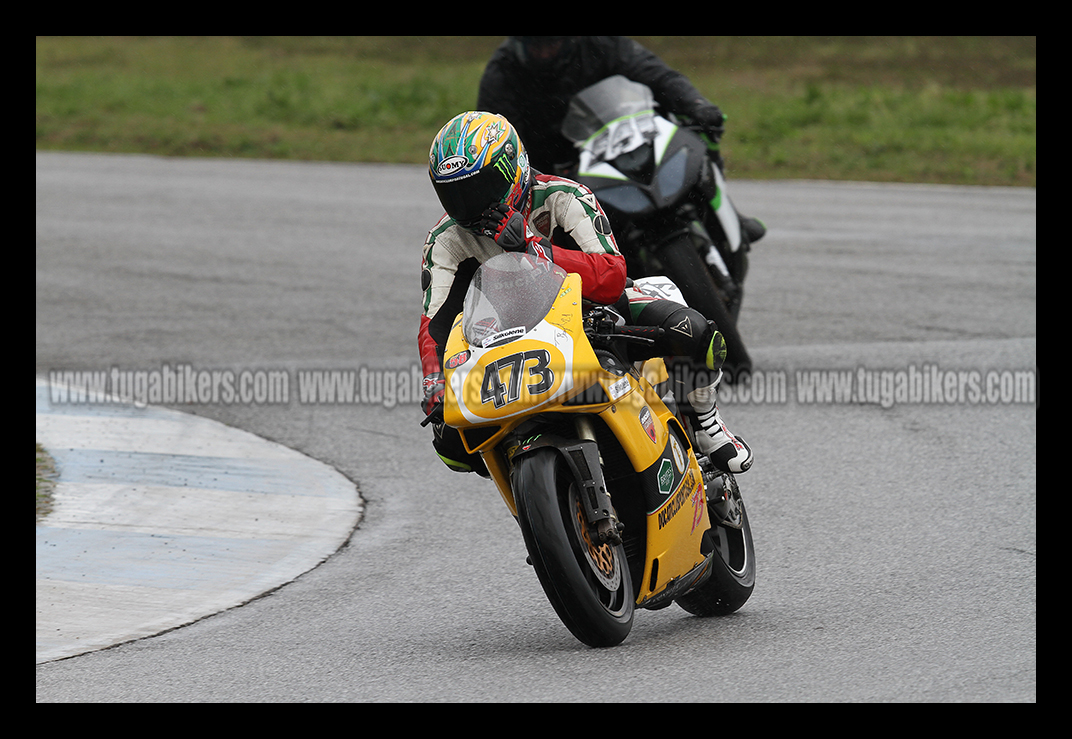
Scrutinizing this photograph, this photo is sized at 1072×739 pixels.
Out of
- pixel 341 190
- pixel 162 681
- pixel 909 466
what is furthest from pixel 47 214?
A: pixel 162 681

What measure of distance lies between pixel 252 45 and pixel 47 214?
3114 centimetres

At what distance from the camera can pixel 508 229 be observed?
464cm

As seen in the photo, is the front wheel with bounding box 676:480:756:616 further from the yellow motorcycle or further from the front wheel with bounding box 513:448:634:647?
the front wheel with bounding box 513:448:634:647

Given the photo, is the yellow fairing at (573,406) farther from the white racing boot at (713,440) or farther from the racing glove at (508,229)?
the white racing boot at (713,440)

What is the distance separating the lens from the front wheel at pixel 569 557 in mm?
4223

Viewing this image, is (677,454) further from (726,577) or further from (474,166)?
(474,166)

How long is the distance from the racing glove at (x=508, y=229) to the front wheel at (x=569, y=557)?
0.71 m

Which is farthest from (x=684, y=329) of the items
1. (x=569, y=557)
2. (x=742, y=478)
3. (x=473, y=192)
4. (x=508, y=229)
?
(x=742, y=478)

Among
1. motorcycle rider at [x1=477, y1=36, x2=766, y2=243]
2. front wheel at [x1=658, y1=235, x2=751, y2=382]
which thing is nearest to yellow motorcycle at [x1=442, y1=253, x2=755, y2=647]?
front wheel at [x1=658, y1=235, x2=751, y2=382]

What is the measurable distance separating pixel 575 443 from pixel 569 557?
378 millimetres

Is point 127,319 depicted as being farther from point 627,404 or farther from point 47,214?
point 627,404

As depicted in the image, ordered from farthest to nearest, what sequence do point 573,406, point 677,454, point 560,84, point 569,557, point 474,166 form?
point 560,84 → point 677,454 → point 474,166 → point 573,406 → point 569,557

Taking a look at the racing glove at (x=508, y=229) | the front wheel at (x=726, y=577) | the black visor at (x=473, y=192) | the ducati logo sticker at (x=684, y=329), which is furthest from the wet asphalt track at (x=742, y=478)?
the black visor at (x=473, y=192)

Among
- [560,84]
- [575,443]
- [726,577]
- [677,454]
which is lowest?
[726,577]
